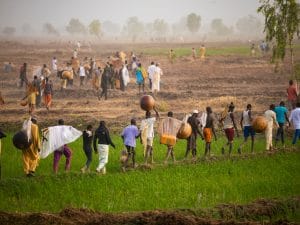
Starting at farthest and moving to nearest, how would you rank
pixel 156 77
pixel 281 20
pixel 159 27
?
pixel 159 27 → pixel 156 77 → pixel 281 20

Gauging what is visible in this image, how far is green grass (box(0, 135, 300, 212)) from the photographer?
1215cm

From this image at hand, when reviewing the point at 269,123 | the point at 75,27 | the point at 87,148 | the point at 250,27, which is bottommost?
the point at 87,148

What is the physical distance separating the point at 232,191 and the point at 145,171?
2670mm

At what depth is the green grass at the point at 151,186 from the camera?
39.9 ft

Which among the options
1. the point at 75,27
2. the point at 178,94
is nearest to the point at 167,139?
the point at 178,94

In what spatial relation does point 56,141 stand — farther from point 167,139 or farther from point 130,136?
point 167,139

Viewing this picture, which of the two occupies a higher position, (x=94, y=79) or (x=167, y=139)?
(x=94, y=79)

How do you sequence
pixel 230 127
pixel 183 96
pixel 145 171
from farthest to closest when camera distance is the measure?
pixel 183 96 < pixel 230 127 < pixel 145 171

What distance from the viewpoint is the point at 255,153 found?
53.7 ft

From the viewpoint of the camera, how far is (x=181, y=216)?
10812 mm

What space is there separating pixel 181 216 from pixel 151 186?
2.49 m

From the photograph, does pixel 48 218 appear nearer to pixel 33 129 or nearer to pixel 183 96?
pixel 33 129

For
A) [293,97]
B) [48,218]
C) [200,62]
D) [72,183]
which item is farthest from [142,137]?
[200,62]

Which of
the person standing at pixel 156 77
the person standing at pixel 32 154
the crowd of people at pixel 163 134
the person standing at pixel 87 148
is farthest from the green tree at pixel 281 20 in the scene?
the person standing at pixel 32 154
